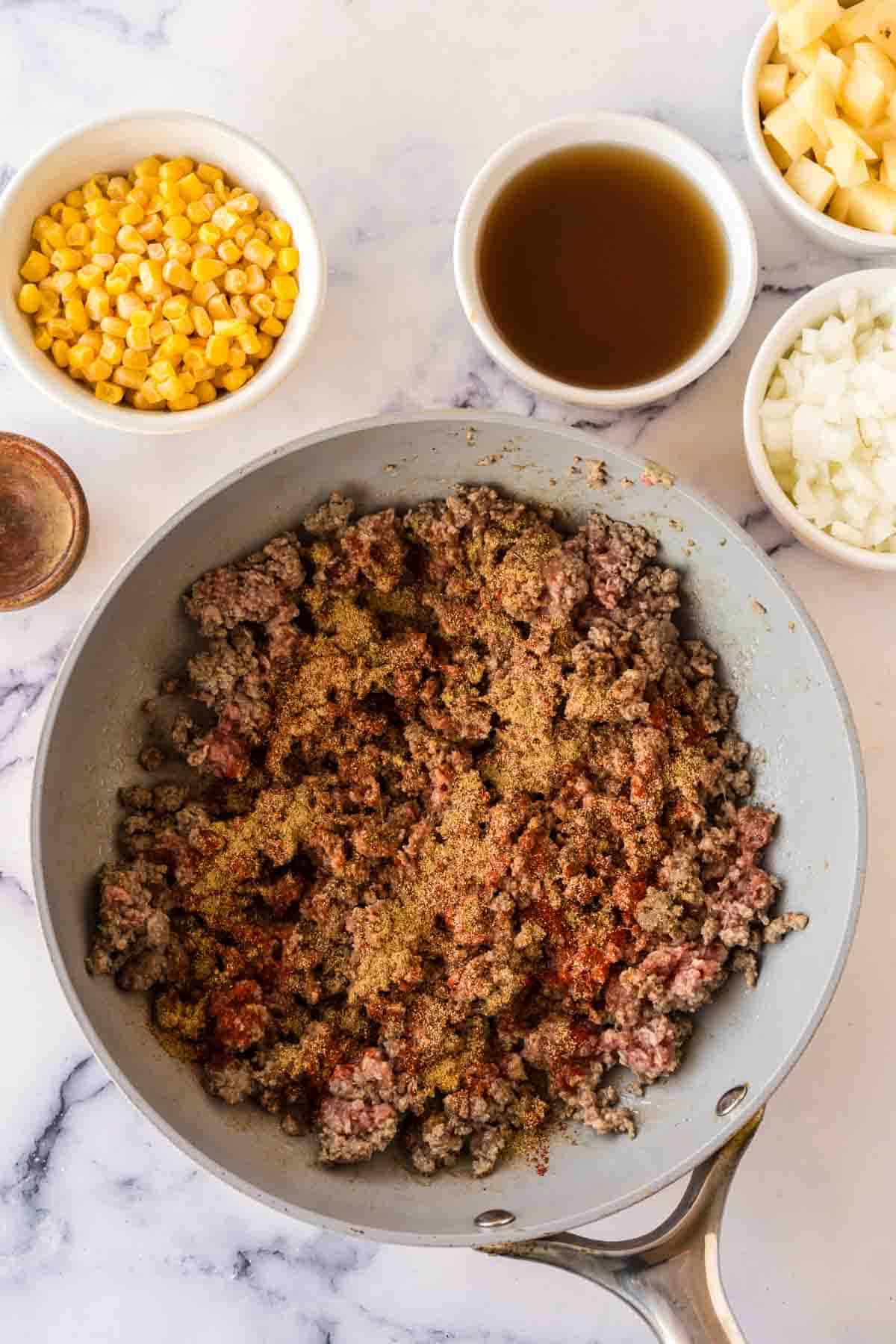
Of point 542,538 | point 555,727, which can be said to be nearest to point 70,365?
point 542,538

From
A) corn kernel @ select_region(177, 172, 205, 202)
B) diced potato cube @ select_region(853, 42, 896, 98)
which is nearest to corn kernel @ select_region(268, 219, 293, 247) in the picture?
corn kernel @ select_region(177, 172, 205, 202)

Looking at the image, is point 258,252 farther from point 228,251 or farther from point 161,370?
point 161,370

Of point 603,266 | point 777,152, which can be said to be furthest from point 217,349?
point 777,152

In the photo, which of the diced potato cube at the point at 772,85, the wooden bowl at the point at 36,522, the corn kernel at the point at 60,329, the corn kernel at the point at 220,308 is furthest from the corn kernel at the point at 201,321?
the diced potato cube at the point at 772,85

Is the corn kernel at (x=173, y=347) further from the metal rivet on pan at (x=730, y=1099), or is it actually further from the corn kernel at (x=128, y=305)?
the metal rivet on pan at (x=730, y=1099)

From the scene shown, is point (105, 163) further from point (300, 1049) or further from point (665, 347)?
point (300, 1049)

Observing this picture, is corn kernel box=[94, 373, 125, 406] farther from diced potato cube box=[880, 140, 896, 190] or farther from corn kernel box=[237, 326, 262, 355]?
diced potato cube box=[880, 140, 896, 190]
